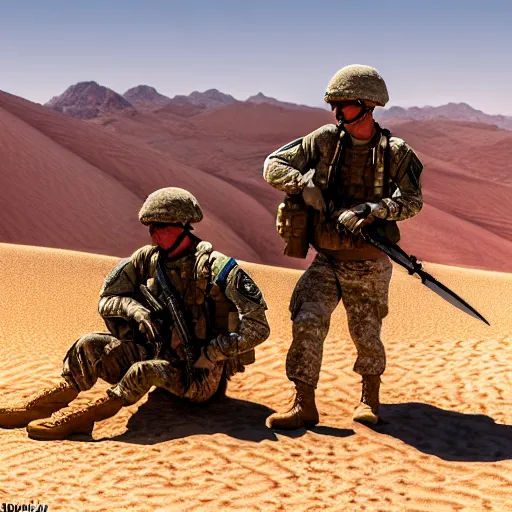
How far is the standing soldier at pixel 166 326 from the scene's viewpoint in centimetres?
469

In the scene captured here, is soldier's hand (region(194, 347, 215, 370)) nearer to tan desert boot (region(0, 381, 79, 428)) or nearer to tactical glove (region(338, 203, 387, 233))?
tan desert boot (region(0, 381, 79, 428))

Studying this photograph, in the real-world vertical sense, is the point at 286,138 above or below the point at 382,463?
above

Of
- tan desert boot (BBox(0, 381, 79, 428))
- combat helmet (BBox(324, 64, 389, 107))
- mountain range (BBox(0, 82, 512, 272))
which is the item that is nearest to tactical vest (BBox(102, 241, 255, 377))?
tan desert boot (BBox(0, 381, 79, 428))

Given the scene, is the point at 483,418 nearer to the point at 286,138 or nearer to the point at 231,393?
the point at 231,393

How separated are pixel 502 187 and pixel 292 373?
125ft

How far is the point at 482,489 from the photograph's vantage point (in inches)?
152

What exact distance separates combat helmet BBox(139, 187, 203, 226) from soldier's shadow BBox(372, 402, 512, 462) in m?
1.96

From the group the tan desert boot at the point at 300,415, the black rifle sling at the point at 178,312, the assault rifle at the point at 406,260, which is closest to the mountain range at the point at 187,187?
the black rifle sling at the point at 178,312

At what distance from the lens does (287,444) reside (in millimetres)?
4473

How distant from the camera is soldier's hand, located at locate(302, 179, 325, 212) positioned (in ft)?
15.3

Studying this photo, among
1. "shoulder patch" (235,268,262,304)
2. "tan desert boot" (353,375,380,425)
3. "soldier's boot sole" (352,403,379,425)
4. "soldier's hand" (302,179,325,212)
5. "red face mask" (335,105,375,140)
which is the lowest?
"soldier's boot sole" (352,403,379,425)

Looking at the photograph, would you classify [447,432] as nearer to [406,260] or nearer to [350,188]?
[406,260]

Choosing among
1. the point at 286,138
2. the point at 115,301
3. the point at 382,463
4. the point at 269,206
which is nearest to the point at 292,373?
the point at 382,463

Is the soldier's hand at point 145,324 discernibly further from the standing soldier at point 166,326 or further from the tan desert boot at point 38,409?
the tan desert boot at point 38,409
